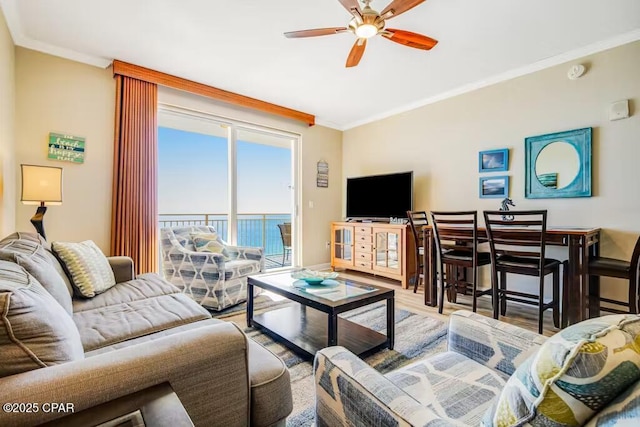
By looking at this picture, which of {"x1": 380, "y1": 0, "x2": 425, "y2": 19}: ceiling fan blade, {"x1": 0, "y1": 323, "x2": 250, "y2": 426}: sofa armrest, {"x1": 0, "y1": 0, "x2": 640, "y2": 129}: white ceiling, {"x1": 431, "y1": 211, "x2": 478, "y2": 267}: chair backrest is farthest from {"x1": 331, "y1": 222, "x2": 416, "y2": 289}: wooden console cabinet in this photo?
{"x1": 0, "y1": 323, "x2": 250, "y2": 426}: sofa armrest

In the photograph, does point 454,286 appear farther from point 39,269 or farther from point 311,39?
point 39,269

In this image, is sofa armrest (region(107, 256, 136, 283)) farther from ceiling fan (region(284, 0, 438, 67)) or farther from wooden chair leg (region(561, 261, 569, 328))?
wooden chair leg (region(561, 261, 569, 328))

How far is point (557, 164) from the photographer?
296 cm

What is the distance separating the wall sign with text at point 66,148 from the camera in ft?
9.30

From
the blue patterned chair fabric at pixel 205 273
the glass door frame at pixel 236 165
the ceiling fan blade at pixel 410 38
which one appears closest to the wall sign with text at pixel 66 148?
the glass door frame at pixel 236 165

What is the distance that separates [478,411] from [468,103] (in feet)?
11.9

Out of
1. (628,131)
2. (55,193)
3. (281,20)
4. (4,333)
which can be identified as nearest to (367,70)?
(281,20)

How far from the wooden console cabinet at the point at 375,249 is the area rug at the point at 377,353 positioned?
102 centimetres

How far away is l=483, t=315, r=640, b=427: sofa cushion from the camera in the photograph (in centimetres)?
48

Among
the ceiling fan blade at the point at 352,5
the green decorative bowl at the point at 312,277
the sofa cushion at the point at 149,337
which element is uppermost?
the ceiling fan blade at the point at 352,5

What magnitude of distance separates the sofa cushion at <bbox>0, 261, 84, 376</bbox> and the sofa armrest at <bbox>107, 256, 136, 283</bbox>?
1656mm

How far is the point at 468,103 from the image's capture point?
363cm

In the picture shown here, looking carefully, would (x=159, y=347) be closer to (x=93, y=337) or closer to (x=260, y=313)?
(x=93, y=337)

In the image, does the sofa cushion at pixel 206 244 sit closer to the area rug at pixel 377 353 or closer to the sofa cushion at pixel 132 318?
the area rug at pixel 377 353
